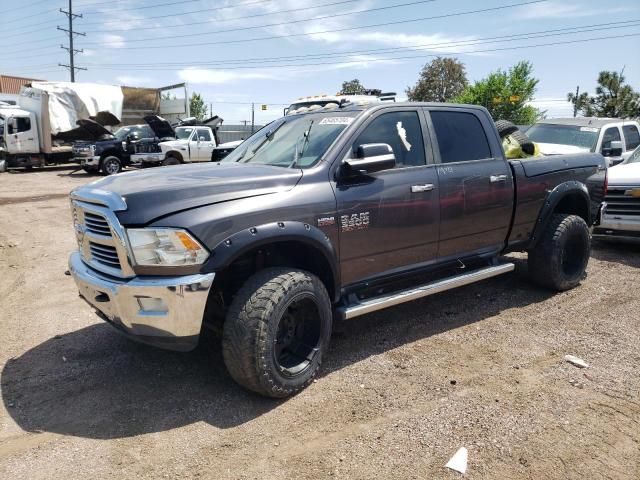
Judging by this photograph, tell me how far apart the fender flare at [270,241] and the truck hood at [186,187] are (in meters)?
0.25

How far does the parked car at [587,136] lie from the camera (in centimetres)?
933

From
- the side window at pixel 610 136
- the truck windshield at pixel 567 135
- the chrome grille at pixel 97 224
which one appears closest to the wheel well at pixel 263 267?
the chrome grille at pixel 97 224

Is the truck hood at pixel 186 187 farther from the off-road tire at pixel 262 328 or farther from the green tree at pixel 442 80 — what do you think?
the green tree at pixel 442 80

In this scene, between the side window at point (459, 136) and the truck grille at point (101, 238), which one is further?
the side window at point (459, 136)

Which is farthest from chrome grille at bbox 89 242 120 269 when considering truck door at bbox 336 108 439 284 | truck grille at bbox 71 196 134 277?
truck door at bbox 336 108 439 284

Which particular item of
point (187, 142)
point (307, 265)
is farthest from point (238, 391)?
point (187, 142)

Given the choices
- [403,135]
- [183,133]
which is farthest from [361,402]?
[183,133]

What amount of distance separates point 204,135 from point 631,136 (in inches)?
545

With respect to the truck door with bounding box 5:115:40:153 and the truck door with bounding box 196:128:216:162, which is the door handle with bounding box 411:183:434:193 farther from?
the truck door with bounding box 5:115:40:153

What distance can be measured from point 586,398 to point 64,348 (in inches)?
159

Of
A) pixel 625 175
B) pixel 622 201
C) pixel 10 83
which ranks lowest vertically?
pixel 622 201

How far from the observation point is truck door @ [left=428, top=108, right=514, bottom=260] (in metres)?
4.30

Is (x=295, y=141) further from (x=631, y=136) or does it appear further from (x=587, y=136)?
(x=631, y=136)

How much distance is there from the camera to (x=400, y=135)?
412 cm
